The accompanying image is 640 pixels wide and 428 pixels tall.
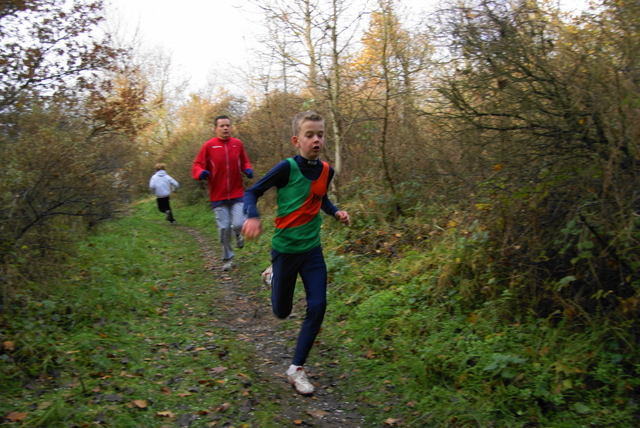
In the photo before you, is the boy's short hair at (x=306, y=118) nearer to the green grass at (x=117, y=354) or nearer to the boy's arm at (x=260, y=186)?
the boy's arm at (x=260, y=186)

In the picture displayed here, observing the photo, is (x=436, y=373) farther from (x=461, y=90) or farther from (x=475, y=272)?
(x=461, y=90)

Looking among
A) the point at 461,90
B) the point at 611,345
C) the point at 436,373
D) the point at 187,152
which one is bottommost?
the point at 436,373

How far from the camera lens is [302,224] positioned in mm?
4367

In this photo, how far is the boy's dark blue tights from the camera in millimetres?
4246

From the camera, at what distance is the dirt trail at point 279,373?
12.8 feet

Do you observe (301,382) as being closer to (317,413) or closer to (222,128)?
(317,413)

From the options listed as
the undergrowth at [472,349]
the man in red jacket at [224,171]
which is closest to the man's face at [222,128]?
the man in red jacket at [224,171]

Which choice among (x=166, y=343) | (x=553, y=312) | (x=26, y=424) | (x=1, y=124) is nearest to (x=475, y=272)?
(x=553, y=312)

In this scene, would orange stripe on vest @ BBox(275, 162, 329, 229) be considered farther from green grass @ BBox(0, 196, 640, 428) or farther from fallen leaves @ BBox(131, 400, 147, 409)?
fallen leaves @ BBox(131, 400, 147, 409)

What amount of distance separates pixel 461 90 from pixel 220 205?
15.2 ft

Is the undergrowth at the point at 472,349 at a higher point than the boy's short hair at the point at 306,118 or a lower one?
lower

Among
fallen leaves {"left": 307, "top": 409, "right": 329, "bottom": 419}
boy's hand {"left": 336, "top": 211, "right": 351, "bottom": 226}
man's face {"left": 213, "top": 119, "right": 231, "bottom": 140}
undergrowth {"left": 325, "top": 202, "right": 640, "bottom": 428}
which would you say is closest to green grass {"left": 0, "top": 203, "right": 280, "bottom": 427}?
fallen leaves {"left": 307, "top": 409, "right": 329, "bottom": 419}

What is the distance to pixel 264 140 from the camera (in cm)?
1466

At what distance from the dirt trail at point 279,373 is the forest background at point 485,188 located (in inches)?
29.5
